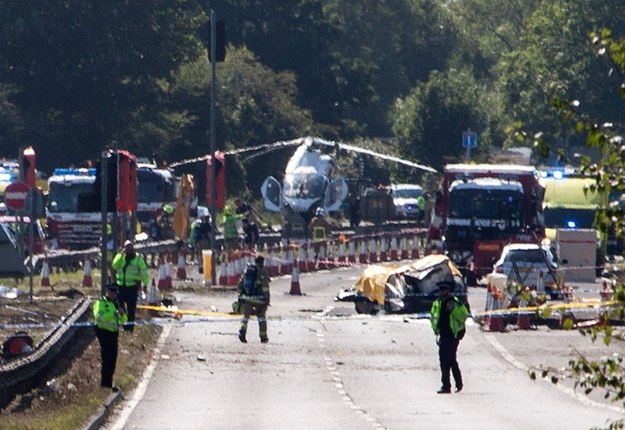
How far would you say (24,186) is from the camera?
33500 mm

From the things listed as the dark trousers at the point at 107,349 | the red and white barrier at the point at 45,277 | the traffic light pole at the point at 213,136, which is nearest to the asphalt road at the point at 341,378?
the dark trousers at the point at 107,349

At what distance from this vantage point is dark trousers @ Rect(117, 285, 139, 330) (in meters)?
29.7

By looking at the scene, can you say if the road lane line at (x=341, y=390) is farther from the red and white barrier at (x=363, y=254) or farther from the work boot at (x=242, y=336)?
the red and white barrier at (x=363, y=254)

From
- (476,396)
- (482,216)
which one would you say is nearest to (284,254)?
(482,216)

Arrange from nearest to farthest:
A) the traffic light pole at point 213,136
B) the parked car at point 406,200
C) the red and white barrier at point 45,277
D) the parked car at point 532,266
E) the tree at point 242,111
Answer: the parked car at point 532,266 < the red and white barrier at point 45,277 < the traffic light pole at point 213,136 < the parked car at point 406,200 < the tree at point 242,111

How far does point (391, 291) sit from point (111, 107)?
139ft

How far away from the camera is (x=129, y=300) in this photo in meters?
29.9

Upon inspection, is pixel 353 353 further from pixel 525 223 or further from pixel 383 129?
pixel 383 129

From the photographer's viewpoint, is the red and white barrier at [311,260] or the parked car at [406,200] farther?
the parked car at [406,200]

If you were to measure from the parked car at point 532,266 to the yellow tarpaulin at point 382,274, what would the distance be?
4.76ft

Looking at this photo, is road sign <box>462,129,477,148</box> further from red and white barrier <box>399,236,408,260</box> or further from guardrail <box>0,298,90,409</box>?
guardrail <box>0,298,90,409</box>

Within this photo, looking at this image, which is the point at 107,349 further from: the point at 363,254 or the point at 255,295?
the point at 363,254

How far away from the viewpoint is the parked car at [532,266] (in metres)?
35.7

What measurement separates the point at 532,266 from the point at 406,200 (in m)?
37.4
